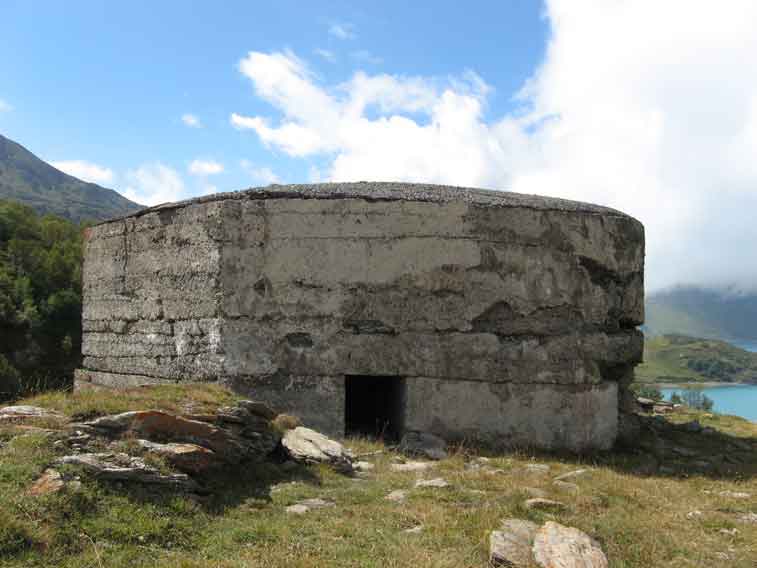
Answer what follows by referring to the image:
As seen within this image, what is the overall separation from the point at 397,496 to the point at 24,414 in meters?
2.78

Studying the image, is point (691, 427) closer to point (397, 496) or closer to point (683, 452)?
point (683, 452)

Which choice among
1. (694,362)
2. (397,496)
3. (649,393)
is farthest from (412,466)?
(694,362)

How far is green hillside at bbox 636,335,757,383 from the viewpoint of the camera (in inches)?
3302

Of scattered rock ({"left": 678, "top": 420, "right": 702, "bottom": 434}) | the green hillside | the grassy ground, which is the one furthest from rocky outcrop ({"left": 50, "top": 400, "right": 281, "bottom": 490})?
the green hillside

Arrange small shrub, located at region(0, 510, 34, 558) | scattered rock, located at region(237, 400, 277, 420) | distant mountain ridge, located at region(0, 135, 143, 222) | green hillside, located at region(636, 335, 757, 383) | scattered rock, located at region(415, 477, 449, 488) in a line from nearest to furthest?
1. small shrub, located at region(0, 510, 34, 558)
2. scattered rock, located at region(415, 477, 449, 488)
3. scattered rock, located at region(237, 400, 277, 420)
4. green hillside, located at region(636, 335, 757, 383)
5. distant mountain ridge, located at region(0, 135, 143, 222)

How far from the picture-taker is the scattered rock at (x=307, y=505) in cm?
468

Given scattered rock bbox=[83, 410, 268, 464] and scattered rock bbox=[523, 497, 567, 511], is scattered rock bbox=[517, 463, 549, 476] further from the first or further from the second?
scattered rock bbox=[83, 410, 268, 464]

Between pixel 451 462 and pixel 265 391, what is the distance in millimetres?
2158

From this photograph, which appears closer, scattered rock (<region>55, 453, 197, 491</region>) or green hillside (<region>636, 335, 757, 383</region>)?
scattered rock (<region>55, 453, 197, 491</region>)

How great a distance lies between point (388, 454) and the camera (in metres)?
6.84

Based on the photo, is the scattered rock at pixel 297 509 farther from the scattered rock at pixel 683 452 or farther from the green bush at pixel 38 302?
the green bush at pixel 38 302

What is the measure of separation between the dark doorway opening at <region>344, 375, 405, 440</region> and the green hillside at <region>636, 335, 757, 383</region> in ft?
246

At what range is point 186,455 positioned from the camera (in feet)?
15.6

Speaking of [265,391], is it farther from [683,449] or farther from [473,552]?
[683,449]
